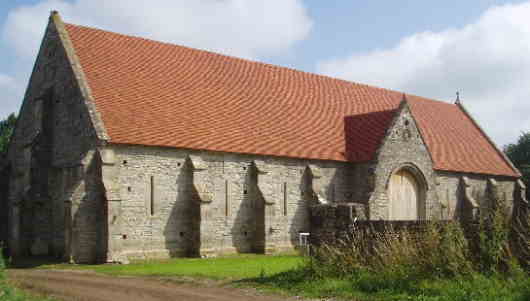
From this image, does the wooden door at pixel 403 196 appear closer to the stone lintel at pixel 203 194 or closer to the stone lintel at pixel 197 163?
the stone lintel at pixel 203 194

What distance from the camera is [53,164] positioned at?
Result: 29.0m

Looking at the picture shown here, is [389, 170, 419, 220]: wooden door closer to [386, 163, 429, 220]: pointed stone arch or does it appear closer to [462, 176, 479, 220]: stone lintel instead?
[386, 163, 429, 220]: pointed stone arch

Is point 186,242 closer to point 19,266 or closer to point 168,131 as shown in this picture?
point 168,131

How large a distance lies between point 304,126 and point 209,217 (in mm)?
9180

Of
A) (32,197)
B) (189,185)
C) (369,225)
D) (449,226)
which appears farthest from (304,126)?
(449,226)

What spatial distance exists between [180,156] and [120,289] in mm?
12055

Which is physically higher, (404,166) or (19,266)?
(404,166)

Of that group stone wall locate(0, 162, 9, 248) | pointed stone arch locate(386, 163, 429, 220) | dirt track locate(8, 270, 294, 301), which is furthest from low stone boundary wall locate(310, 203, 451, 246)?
stone wall locate(0, 162, 9, 248)

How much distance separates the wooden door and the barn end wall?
3654 mm

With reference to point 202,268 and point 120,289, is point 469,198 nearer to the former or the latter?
point 202,268

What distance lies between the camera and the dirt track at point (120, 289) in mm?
14930

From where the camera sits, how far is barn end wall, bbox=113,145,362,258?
26469mm

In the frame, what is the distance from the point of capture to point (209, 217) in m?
28.2

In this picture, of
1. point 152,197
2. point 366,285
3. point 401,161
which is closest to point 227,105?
point 152,197
